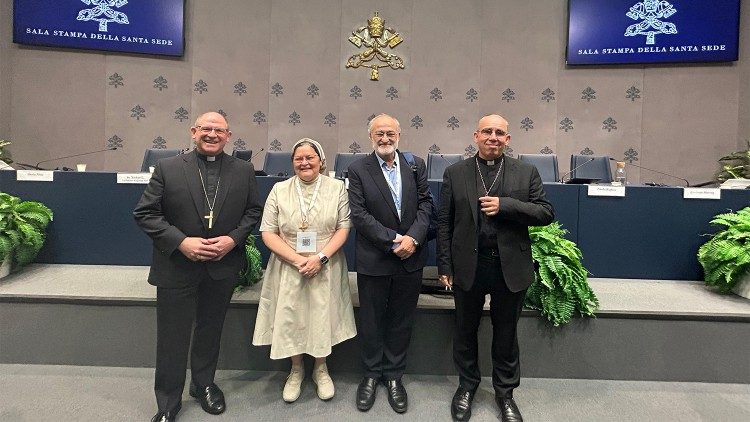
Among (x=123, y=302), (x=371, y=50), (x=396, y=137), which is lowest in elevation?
(x=123, y=302)

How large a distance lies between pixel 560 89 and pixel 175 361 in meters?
5.88

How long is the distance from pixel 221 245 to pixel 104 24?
5.50m

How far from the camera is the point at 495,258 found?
1.94 meters

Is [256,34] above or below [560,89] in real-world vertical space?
above

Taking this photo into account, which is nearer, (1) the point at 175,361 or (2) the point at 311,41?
(1) the point at 175,361

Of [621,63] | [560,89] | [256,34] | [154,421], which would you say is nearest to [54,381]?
[154,421]

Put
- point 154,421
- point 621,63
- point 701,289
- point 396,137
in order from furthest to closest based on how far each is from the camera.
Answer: point 621,63 → point 701,289 → point 396,137 → point 154,421

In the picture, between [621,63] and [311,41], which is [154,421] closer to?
[311,41]

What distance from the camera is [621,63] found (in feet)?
18.9

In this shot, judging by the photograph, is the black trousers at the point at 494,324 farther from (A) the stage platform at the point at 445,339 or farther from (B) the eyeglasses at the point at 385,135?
(B) the eyeglasses at the point at 385,135

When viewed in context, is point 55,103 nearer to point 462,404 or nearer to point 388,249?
point 388,249

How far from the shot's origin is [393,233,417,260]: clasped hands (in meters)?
1.99

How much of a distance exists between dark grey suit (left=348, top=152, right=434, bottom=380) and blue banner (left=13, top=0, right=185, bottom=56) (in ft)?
16.7

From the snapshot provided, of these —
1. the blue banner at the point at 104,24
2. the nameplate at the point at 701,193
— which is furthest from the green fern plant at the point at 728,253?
the blue banner at the point at 104,24
